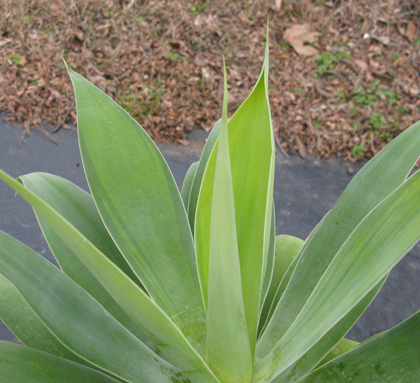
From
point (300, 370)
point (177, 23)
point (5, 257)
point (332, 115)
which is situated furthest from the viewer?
point (177, 23)

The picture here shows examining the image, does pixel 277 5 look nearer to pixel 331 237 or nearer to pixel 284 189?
pixel 284 189

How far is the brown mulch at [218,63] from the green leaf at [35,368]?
4.51 feet

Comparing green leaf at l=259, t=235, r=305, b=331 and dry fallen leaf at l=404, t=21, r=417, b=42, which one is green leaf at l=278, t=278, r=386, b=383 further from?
dry fallen leaf at l=404, t=21, r=417, b=42

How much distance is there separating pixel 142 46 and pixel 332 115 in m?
1.08

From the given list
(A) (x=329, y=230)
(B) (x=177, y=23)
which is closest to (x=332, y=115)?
(B) (x=177, y=23)

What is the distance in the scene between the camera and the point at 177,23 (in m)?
2.17

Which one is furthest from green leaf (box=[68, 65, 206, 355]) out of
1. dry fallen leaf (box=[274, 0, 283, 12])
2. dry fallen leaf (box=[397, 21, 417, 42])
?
dry fallen leaf (box=[397, 21, 417, 42])

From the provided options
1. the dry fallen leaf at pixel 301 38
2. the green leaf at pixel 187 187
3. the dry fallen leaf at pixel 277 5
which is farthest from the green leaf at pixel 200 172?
the dry fallen leaf at pixel 277 5

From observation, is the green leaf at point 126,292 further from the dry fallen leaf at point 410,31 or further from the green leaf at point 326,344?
the dry fallen leaf at point 410,31

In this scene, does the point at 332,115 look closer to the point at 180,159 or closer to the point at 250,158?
the point at 180,159

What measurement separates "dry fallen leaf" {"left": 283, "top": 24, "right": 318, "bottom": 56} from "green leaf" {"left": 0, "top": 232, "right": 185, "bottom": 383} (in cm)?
194

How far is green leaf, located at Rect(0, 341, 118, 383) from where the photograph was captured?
0.58m

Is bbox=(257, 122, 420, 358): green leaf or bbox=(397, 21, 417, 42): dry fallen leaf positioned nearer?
bbox=(257, 122, 420, 358): green leaf

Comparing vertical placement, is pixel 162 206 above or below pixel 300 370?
above
